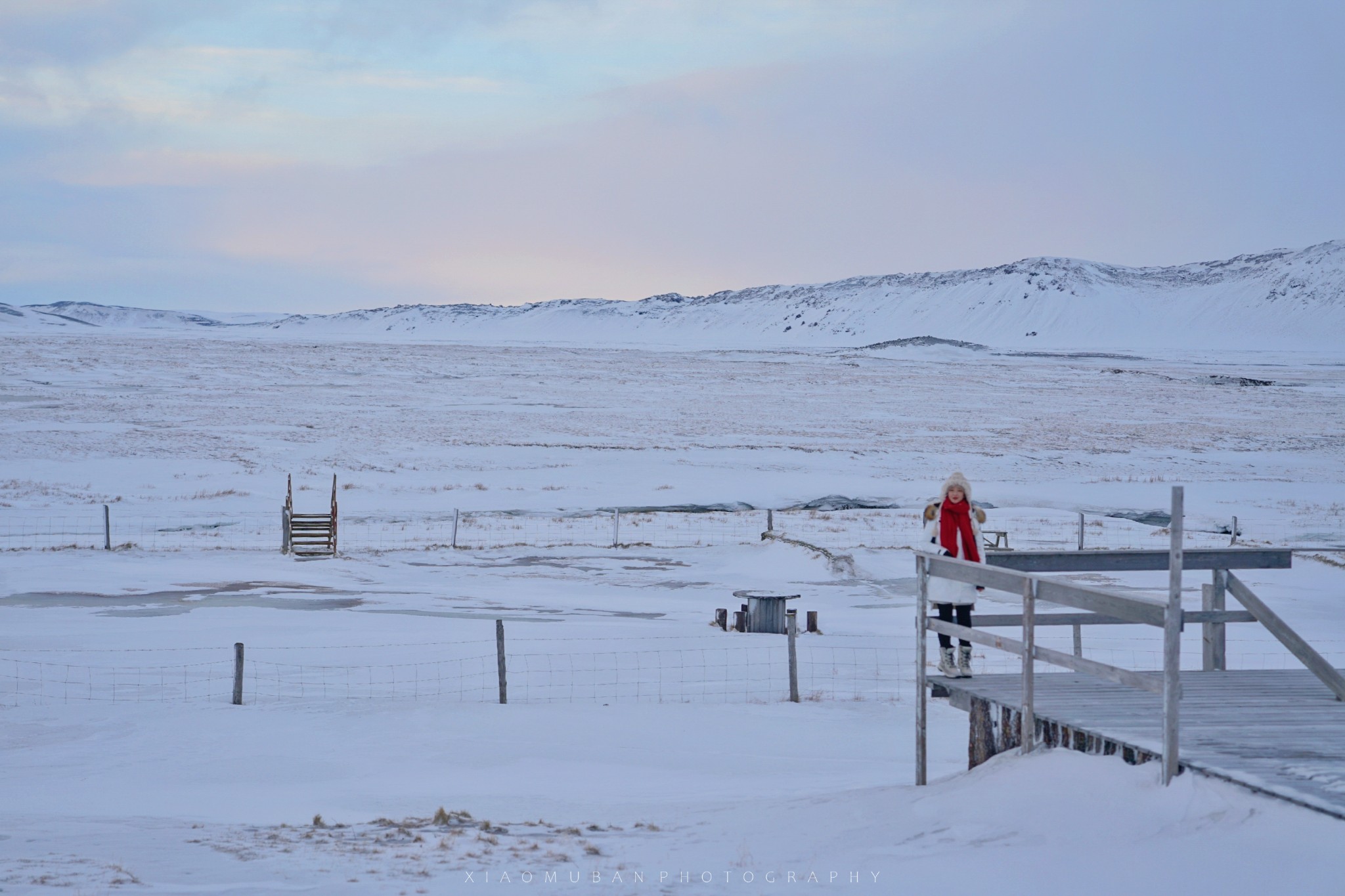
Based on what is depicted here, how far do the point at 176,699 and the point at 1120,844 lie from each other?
933cm

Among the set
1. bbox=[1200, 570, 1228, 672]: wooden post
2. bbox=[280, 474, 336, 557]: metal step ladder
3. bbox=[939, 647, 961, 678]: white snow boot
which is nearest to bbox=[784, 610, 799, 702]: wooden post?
bbox=[939, 647, 961, 678]: white snow boot

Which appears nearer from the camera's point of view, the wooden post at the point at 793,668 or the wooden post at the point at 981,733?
the wooden post at the point at 981,733

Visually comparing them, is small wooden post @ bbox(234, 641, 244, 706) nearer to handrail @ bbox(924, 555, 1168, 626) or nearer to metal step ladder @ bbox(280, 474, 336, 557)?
handrail @ bbox(924, 555, 1168, 626)

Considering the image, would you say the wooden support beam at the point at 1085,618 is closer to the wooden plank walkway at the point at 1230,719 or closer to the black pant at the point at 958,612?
the black pant at the point at 958,612

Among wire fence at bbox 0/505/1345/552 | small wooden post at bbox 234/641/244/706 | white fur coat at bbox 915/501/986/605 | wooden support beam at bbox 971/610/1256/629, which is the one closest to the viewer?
wooden support beam at bbox 971/610/1256/629

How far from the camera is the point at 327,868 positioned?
18.6 feet

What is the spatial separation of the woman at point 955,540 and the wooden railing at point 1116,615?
0.21 m

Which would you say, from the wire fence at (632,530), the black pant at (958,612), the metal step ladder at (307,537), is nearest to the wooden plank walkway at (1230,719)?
the black pant at (958,612)

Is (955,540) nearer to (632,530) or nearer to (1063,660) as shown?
(1063,660)

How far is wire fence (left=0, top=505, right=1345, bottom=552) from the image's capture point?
2597cm

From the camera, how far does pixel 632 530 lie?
28750 millimetres

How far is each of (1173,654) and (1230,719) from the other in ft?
5.69

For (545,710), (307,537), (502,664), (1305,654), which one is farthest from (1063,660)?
(307,537)

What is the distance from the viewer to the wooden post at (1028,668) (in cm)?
644
